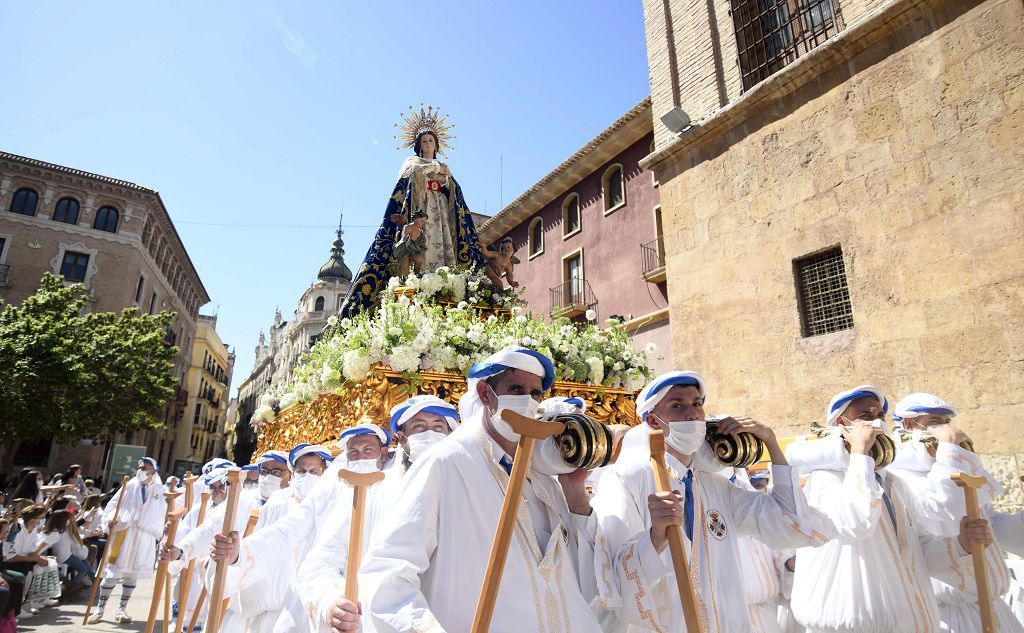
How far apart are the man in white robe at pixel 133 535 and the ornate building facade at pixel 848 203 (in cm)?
929

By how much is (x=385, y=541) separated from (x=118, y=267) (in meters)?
34.7

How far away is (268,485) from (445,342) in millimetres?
2856

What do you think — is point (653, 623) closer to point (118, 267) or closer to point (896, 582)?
point (896, 582)

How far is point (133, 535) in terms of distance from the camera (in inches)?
382

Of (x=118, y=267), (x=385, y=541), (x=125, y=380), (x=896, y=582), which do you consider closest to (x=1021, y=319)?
(x=896, y=582)

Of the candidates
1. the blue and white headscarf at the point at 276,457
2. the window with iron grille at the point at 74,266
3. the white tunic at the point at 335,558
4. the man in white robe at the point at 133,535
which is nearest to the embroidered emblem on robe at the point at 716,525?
the white tunic at the point at 335,558

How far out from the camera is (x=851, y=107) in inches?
322

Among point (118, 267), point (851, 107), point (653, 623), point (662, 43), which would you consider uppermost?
point (118, 267)

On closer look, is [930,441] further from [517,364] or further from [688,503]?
[517,364]

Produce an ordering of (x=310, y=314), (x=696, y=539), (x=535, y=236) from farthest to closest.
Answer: (x=310, y=314) → (x=535, y=236) → (x=696, y=539)

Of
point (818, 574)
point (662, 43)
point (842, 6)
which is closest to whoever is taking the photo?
point (818, 574)

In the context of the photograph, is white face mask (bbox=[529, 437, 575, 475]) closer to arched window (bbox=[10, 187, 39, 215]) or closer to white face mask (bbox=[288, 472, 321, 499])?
white face mask (bbox=[288, 472, 321, 499])

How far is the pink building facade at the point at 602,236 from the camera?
17.2 meters

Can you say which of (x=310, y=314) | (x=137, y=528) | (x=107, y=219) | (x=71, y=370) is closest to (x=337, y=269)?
(x=310, y=314)
